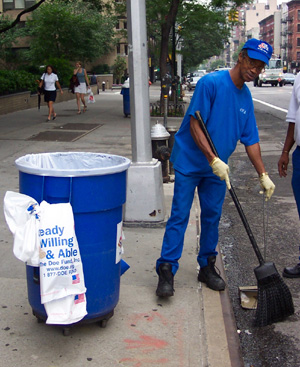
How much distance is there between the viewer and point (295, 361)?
137 inches

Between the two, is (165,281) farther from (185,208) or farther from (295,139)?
(295,139)

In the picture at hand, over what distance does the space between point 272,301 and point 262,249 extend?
1915mm

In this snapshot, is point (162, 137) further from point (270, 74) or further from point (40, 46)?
point (270, 74)

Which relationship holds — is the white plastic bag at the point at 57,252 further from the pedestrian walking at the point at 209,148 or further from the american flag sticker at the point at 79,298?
the pedestrian walking at the point at 209,148

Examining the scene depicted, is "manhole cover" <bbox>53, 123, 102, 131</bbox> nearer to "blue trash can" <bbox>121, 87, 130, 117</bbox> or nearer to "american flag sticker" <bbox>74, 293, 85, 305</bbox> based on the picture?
"blue trash can" <bbox>121, 87, 130, 117</bbox>

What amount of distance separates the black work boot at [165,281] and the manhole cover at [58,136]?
8.68 m

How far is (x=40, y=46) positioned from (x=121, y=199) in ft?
126

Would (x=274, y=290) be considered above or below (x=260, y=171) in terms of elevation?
below

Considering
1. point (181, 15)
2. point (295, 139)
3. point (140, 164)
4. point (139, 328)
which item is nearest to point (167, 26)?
point (181, 15)

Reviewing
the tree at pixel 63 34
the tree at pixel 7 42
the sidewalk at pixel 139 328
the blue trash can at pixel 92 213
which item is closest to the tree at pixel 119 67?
the tree at pixel 7 42

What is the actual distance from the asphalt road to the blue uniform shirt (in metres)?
0.71

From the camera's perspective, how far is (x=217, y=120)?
3982 millimetres

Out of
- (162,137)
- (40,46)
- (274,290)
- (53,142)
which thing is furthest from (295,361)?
(40,46)

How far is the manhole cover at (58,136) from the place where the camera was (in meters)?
12.5
